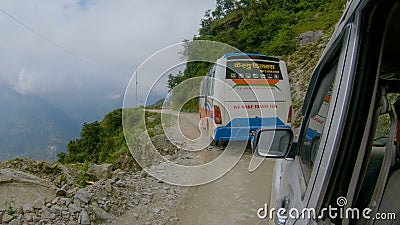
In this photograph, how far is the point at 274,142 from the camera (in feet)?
6.35

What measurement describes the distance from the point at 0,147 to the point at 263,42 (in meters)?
16.5

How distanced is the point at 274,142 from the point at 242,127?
4.72 m

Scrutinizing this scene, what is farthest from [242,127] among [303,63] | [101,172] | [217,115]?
[303,63]

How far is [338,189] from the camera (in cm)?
102

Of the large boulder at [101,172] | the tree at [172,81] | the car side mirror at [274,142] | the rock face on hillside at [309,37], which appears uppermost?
the rock face on hillside at [309,37]

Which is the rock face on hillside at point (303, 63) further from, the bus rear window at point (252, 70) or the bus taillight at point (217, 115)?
the bus taillight at point (217, 115)

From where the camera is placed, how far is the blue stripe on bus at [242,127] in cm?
658

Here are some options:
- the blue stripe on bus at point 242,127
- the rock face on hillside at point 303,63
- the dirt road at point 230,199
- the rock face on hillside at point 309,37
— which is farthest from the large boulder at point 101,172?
the rock face on hillside at point 309,37

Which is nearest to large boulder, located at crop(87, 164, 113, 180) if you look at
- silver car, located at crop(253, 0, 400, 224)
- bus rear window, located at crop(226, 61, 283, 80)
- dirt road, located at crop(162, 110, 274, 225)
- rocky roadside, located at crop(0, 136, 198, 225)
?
rocky roadside, located at crop(0, 136, 198, 225)

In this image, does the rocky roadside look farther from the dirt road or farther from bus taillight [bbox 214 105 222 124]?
bus taillight [bbox 214 105 222 124]

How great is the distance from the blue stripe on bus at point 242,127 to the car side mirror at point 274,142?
4604 mm

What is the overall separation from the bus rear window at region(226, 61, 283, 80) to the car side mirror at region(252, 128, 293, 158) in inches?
184

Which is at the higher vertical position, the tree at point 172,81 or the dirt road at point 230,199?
the tree at point 172,81

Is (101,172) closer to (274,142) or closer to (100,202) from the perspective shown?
(100,202)
